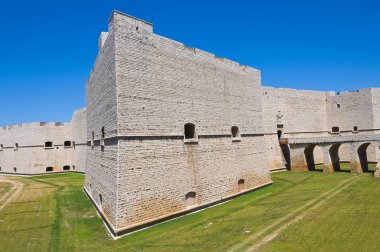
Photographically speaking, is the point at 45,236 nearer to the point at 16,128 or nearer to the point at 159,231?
the point at 159,231

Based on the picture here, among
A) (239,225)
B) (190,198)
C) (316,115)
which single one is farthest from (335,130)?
(239,225)

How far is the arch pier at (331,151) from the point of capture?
21.5 meters

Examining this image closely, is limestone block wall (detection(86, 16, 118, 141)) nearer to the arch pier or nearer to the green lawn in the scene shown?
the green lawn

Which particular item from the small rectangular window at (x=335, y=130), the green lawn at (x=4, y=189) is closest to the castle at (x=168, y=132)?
the green lawn at (x=4, y=189)

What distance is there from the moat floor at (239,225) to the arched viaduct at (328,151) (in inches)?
196

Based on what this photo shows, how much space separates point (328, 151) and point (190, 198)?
Answer: 14.5m

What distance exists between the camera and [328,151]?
76.4 feet

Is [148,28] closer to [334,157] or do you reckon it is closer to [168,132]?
[168,132]

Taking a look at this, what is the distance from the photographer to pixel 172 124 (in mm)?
13359

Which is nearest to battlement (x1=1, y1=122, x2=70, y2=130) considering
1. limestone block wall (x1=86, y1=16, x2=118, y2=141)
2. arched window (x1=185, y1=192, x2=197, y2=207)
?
limestone block wall (x1=86, y1=16, x2=118, y2=141)

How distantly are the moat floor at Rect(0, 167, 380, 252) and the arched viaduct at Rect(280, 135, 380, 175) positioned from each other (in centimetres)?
497

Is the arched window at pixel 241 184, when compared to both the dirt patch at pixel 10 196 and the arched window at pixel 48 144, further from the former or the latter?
the arched window at pixel 48 144

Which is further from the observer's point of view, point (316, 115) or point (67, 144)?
point (67, 144)

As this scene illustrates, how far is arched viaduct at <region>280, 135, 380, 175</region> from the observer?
70.6 feet
